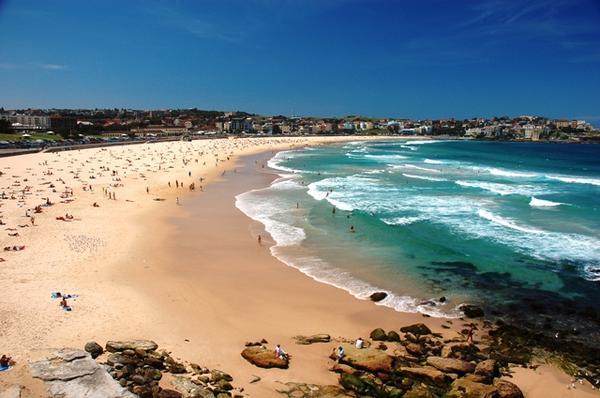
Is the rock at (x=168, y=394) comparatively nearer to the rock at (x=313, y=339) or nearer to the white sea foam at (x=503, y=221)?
the rock at (x=313, y=339)

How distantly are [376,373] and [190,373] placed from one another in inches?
158

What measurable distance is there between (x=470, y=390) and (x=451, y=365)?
39.9 inches

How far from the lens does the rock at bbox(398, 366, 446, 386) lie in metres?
9.75

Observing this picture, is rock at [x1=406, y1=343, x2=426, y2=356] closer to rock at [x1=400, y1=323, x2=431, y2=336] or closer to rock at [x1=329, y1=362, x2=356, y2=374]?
rock at [x1=400, y1=323, x2=431, y2=336]

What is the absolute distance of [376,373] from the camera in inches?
395

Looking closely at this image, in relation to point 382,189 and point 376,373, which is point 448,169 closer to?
point 382,189

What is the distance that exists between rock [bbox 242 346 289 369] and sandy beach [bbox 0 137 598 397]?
0.54 ft

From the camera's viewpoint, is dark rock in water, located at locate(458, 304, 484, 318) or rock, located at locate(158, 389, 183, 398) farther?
dark rock in water, located at locate(458, 304, 484, 318)

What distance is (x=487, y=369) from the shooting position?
10148 mm

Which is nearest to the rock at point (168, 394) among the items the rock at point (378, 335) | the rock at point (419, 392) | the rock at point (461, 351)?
the rock at point (419, 392)

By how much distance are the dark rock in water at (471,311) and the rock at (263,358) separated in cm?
602

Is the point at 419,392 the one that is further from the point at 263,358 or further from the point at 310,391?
the point at 263,358

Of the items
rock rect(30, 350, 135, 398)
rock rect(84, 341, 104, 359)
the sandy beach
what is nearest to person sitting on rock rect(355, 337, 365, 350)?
the sandy beach

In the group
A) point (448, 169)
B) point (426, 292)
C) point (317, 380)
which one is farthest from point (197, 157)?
point (317, 380)
